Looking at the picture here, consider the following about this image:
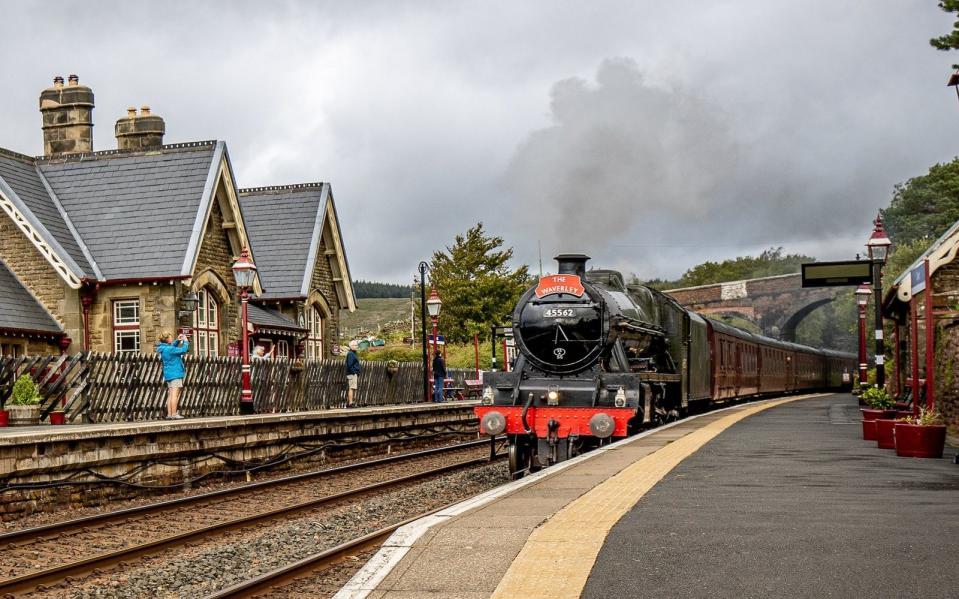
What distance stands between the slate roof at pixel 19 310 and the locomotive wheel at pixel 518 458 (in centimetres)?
1318

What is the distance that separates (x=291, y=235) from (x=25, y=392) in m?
18.3

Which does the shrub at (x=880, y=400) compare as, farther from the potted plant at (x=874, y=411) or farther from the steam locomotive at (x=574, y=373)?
the steam locomotive at (x=574, y=373)

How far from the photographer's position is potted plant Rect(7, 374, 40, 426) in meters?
16.6

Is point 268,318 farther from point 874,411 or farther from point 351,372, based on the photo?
point 874,411

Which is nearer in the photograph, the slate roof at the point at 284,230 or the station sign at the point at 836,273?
the station sign at the point at 836,273

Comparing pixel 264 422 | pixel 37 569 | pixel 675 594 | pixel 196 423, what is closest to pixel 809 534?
pixel 675 594

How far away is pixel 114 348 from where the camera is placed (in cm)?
2644

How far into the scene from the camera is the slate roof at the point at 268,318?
30.2 m

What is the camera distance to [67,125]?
32.5 m

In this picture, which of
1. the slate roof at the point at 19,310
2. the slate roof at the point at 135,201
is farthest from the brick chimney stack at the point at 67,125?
the slate roof at the point at 19,310

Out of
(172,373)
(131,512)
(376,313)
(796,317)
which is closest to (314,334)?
(172,373)

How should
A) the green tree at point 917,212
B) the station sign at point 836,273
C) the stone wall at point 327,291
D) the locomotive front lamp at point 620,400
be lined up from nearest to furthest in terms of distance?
the locomotive front lamp at point 620,400
the station sign at point 836,273
the stone wall at point 327,291
the green tree at point 917,212

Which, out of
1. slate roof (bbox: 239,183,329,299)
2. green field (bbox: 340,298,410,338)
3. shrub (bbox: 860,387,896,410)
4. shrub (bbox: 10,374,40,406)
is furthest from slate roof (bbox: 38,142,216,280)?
green field (bbox: 340,298,410,338)

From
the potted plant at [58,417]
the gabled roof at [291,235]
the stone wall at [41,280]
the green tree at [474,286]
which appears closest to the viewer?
the potted plant at [58,417]
